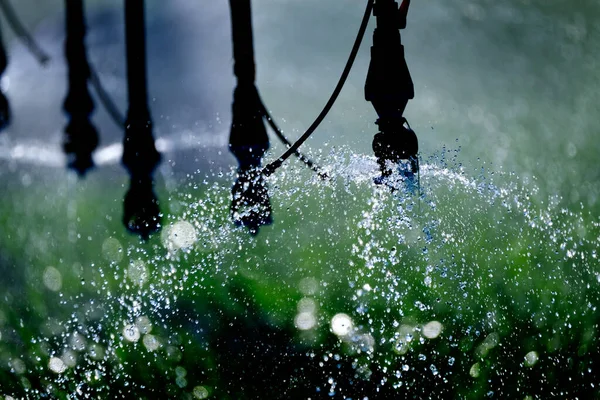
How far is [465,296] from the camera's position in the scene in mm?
5781

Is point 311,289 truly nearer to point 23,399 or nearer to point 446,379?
point 446,379

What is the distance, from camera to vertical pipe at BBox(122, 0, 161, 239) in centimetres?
487

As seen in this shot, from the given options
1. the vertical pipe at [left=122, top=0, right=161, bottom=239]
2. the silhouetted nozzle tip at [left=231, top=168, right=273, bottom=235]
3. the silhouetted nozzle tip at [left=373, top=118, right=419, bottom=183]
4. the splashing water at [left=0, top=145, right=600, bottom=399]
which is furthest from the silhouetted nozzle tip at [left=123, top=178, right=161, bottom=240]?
the silhouetted nozzle tip at [left=373, top=118, right=419, bottom=183]

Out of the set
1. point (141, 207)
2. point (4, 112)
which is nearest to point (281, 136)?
point (141, 207)

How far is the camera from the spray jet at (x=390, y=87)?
3.60 meters

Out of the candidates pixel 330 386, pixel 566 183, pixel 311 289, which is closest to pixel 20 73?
pixel 311 289

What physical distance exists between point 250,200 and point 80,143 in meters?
2.69

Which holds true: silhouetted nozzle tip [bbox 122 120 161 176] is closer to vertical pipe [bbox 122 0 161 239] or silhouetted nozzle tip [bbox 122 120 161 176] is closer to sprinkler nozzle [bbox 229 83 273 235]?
vertical pipe [bbox 122 0 161 239]

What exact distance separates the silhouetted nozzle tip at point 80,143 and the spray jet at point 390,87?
3.59 meters

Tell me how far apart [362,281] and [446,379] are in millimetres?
1365

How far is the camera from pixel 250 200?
14.7 ft

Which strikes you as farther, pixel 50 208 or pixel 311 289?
pixel 50 208

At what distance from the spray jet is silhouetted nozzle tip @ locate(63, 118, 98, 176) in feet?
11.8

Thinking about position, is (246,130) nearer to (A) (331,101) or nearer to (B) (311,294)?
(A) (331,101)
